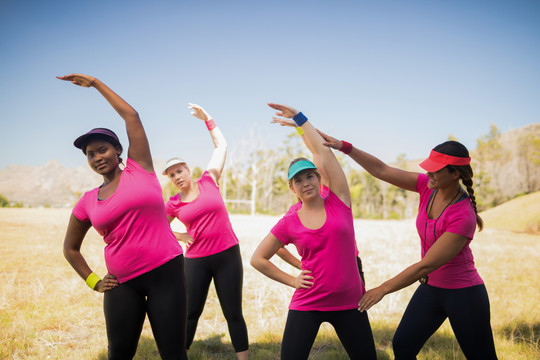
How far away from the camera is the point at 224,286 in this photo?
14.4 ft

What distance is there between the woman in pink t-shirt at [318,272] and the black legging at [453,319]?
507mm

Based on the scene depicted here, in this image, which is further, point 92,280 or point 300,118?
point 300,118

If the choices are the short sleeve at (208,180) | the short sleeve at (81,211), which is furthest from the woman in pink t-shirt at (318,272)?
the short sleeve at (208,180)

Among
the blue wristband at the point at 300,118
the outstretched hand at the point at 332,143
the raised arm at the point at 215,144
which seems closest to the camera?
the outstretched hand at the point at 332,143

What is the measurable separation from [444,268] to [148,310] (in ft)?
7.81

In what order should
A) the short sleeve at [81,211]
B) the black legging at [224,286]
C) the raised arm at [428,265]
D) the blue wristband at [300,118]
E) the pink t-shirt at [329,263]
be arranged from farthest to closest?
the black legging at [224,286] < the blue wristband at [300,118] < the short sleeve at [81,211] < the pink t-shirt at [329,263] < the raised arm at [428,265]

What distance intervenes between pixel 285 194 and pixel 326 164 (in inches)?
2276

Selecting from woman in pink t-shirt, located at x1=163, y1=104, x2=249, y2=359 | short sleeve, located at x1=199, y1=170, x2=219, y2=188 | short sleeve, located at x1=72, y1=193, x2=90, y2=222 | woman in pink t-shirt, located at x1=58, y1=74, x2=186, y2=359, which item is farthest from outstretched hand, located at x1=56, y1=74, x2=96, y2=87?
short sleeve, located at x1=199, y1=170, x2=219, y2=188

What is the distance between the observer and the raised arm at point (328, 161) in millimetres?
3115

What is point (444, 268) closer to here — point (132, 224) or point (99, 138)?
point (132, 224)

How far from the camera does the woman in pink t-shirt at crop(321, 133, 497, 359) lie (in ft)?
9.13

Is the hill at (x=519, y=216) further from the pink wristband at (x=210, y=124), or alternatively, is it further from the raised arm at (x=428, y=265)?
the raised arm at (x=428, y=265)

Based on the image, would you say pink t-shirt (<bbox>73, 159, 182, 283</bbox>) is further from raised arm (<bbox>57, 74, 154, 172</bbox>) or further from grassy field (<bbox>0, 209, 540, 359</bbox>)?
grassy field (<bbox>0, 209, 540, 359</bbox>)

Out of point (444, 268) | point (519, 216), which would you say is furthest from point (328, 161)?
point (519, 216)
